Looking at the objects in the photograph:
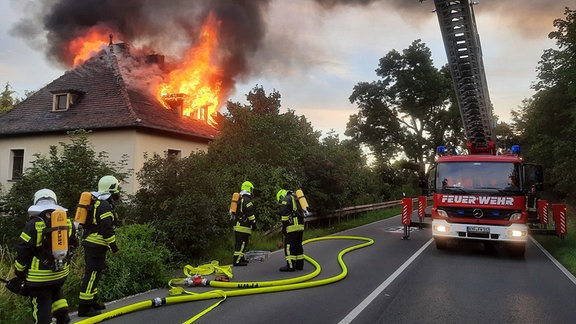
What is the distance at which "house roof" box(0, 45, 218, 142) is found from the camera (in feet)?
62.3

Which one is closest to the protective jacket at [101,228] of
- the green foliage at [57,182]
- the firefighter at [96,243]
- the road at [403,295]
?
the firefighter at [96,243]

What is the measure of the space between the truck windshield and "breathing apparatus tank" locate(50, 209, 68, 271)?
355 inches

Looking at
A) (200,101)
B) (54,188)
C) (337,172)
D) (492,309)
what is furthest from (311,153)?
(492,309)

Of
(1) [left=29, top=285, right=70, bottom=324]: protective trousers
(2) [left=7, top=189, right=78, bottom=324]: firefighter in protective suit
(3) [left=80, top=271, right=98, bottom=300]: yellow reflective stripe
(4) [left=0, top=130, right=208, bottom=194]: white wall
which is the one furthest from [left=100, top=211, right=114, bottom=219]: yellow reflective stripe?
(4) [left=0, top=130, right=208, bottom=194]: white wall

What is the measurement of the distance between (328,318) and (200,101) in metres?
17.9

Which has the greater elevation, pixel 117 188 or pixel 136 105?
pixel 136 105

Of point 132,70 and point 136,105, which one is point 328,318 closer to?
point 136,105

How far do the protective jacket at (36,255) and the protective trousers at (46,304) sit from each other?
0.34 feet

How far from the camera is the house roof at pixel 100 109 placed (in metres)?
19.0

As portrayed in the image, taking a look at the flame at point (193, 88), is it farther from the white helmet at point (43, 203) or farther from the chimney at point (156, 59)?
the white helmet at point (43, 203)

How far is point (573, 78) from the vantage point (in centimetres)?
1706

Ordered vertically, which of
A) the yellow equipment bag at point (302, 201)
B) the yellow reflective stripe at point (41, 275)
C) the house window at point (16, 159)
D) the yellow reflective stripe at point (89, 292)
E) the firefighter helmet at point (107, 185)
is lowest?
the yellow reflective stripe at point (89, 292)

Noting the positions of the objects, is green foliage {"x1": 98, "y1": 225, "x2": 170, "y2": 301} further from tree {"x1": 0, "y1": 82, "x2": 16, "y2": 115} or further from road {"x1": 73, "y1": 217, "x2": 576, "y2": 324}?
tree {"x1": 0, "y1": 82, "x2": 16, "y2": 115}

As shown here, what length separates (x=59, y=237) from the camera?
433cm
